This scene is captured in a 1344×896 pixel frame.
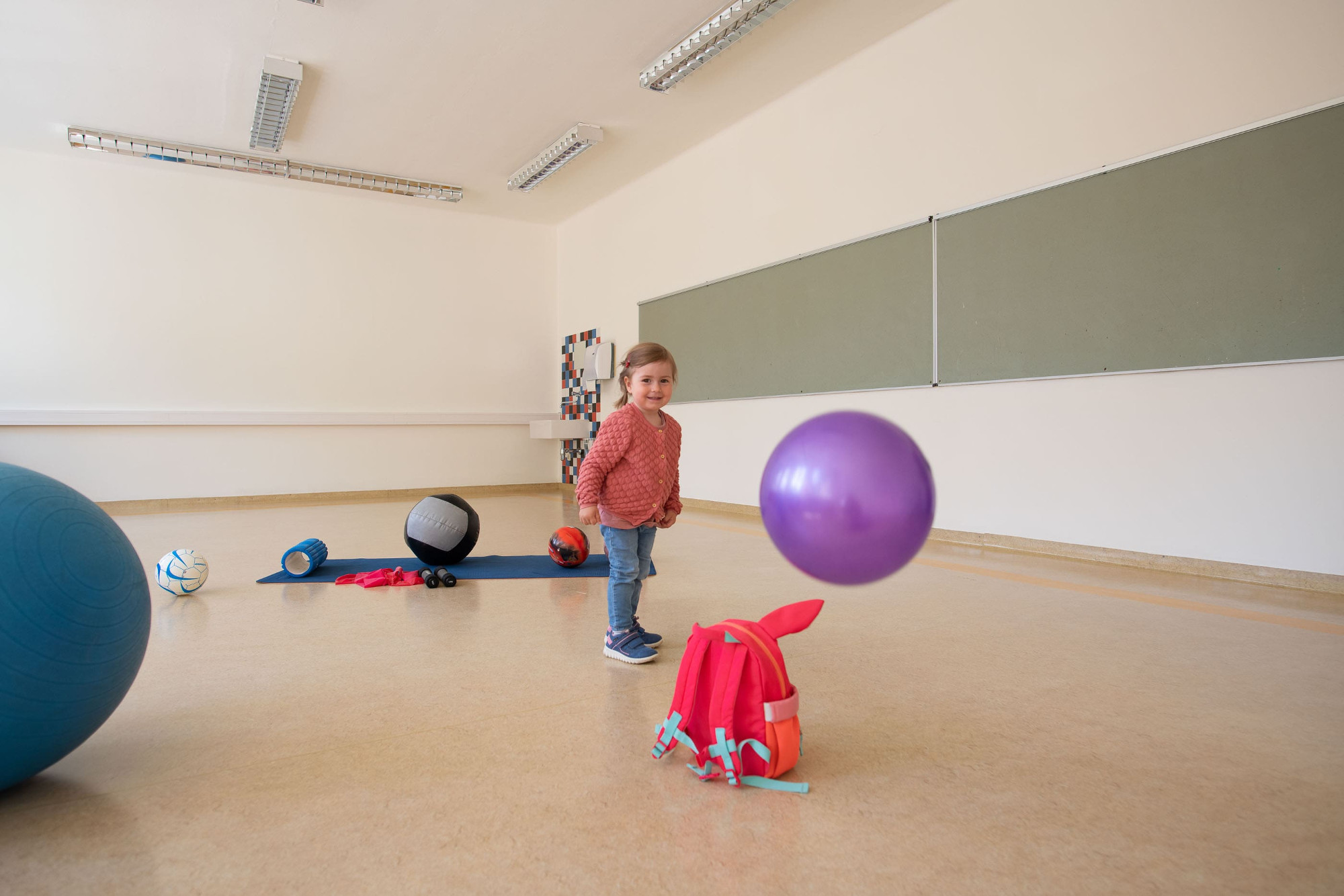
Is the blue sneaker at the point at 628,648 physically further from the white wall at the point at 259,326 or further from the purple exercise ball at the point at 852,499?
the white wall at the point at 259,326

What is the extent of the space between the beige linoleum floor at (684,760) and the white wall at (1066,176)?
2.03ft

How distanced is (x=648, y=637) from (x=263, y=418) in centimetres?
681

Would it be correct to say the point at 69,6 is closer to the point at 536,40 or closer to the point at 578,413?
the point at 536,40

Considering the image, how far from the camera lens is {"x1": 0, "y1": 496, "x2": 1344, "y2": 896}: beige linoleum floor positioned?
1.30 meters

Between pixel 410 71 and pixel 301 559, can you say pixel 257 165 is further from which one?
pixel 301 559

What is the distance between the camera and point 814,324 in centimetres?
577

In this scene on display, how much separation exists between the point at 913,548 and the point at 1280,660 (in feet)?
5.31

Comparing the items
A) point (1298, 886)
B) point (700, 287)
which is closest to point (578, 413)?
point (700, 287)

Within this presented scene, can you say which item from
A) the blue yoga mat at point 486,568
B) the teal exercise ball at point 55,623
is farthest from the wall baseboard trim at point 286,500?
the teal exercise ball at point 55,623

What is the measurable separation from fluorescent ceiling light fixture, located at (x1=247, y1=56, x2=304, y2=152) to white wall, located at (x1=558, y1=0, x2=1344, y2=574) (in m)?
3.41

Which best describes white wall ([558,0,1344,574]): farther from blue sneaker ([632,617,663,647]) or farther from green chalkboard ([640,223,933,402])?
blue sneaker ([632,617,663,647])

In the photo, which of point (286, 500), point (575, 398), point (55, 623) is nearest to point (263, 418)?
point (286, 500)

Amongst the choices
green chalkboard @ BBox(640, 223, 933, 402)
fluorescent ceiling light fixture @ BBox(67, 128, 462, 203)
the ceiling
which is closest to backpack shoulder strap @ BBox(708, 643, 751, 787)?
green chalkboard @ BBox(640, 223, 933, 402)

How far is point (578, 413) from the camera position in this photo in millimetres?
9242
